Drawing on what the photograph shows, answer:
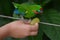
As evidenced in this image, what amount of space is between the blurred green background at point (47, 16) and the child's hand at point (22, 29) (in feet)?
1.25

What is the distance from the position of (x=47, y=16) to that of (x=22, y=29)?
464 mm

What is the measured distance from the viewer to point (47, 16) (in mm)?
1202

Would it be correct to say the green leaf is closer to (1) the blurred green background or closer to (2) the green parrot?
(1) the blurred green background

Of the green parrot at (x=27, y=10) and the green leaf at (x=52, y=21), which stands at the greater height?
the green parrot at (x=27, y=10)

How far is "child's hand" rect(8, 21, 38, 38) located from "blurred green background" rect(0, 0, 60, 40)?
0.38m

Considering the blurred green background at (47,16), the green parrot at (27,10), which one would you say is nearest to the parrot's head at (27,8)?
the green parrot at (27,10)

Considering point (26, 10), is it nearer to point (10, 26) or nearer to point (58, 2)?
point (10, 26)

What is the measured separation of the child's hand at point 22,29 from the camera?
0.75 meters

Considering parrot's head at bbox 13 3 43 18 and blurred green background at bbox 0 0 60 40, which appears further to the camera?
blurred green background at bbox 0 0 60 40

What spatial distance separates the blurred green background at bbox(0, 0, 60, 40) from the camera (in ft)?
3.78

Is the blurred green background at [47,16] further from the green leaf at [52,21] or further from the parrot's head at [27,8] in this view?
the parrot's head at [27,8]

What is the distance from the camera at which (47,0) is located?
3.88ft

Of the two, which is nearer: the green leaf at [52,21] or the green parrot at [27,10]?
A: the green parrot at [27,10]

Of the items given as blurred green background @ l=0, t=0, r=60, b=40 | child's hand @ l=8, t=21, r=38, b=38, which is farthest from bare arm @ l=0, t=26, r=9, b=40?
blurred green background @ l=0, t=0, r=60, b=40
